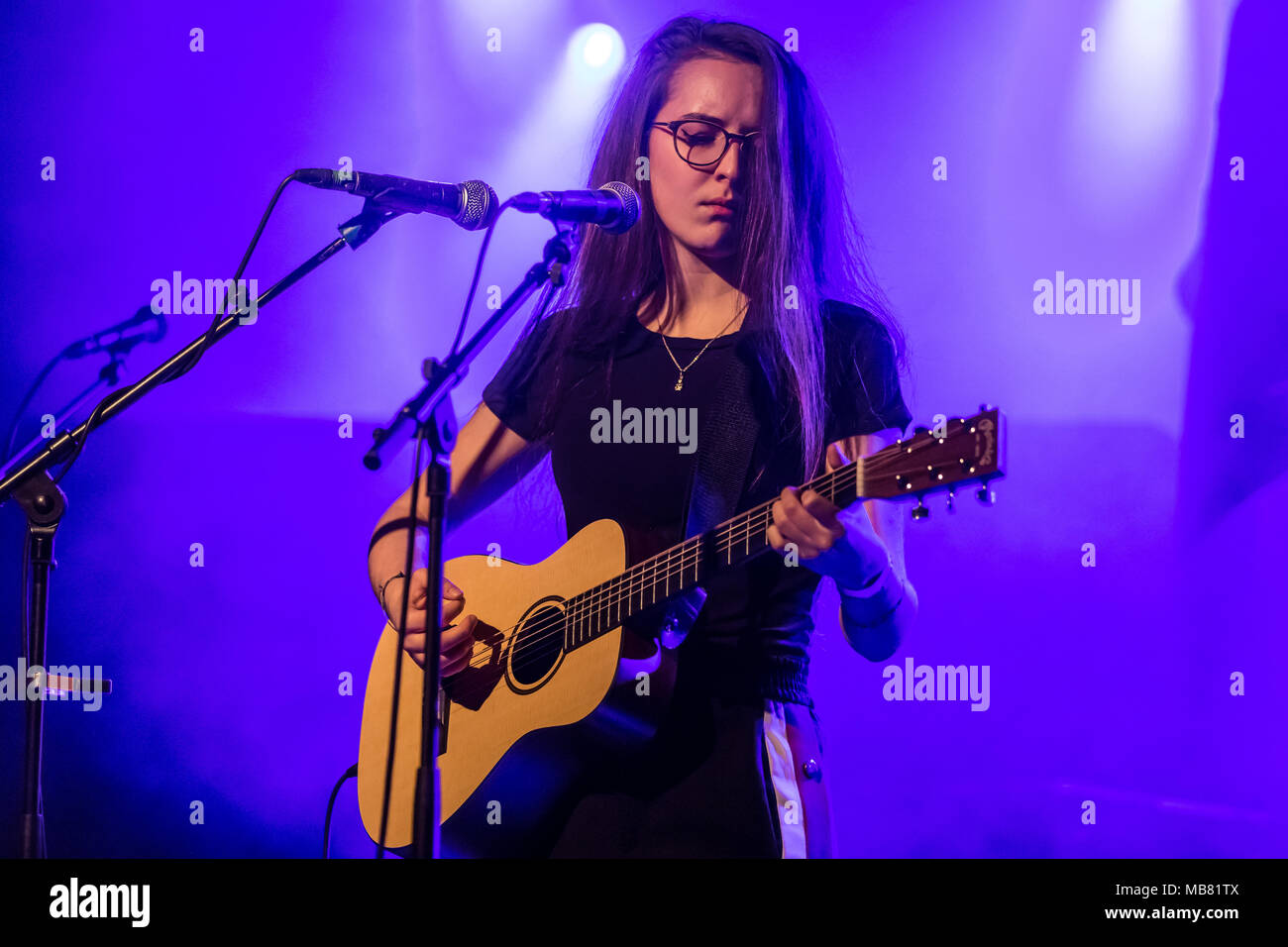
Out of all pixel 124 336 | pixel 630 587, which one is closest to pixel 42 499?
→ pixel 124 336

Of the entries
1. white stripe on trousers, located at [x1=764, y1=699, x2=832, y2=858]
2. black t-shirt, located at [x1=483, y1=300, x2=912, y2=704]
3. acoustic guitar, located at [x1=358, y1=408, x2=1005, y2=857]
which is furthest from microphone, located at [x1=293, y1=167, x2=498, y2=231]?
white stripe on trousers, located at [x1=764, y1=699, x2=832, y2=858]

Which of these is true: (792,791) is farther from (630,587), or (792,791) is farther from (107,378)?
(107,378)

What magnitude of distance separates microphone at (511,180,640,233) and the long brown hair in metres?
0.50

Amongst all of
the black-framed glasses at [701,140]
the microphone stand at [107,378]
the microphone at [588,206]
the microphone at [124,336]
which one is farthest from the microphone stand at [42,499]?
the black-framed glasses at [701,140]

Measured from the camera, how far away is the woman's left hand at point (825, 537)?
2.09m

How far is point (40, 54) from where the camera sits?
116 inches

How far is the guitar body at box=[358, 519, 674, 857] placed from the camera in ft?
7.34

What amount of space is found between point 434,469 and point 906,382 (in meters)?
1.27

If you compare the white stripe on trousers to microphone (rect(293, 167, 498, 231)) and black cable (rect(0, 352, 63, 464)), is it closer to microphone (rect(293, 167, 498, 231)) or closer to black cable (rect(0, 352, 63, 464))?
microphone (rect(293, 167, 498, 231))

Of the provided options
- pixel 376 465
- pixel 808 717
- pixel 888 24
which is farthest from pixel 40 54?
pixel 808 717

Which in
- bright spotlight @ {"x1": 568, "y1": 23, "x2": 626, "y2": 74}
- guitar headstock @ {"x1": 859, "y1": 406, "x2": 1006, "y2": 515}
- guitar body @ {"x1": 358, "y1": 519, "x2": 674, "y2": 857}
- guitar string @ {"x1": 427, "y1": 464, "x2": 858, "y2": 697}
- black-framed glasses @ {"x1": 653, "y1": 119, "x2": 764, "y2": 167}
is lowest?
guitar body @ {"x1": 358, "y1": 519, "x2": 674, "y2": 857}

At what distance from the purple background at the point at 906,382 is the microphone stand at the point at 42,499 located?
67 centimetres

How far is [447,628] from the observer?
2.37 metres

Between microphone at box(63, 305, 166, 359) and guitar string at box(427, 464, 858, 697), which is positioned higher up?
microphone at box(63, 305, 166, 359)
